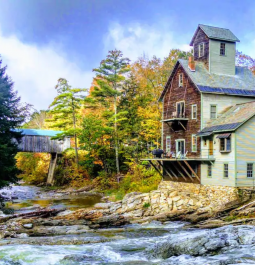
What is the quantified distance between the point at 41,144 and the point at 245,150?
89.8 feet

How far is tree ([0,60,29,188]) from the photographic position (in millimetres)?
26703

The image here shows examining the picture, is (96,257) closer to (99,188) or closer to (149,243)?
(149,243)

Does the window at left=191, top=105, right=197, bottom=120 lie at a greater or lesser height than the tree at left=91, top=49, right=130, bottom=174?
lesser

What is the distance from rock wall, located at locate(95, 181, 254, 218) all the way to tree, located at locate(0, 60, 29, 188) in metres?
7.09

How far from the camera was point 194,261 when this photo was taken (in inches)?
520

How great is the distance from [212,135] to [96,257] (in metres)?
16.2

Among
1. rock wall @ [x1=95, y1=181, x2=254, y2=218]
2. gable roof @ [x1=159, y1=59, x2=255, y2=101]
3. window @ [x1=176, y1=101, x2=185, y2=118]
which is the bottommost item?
rock wall @ [x1=95, y1=181, x2=254, y2=218]

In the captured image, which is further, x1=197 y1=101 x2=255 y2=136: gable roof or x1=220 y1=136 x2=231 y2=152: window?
x1=220 y1=136 x2=231 y2=152: window

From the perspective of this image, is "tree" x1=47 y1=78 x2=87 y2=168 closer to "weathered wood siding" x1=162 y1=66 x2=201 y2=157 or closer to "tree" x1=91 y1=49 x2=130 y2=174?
"tree" x1=91 y1=49 x2=130 y2=174

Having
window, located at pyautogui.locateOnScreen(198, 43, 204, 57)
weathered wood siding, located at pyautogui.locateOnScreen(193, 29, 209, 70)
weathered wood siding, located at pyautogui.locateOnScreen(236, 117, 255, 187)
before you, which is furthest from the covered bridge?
weathered wood siding, located at pyautogui.locateOnScreen(236, 117, 255, 187)

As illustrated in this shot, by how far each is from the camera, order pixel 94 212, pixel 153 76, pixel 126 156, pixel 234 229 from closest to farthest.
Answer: pixel 234 229
pixel 94 212
pixel 126 156
pixel 153 76

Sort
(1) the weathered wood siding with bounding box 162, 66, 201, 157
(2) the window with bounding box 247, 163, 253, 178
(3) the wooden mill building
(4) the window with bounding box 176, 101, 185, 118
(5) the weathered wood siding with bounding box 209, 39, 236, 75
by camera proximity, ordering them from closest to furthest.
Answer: (3) the wooden mill building < (2) the window with bounding box 247, 163, 253, 178 < (1) the weathered wood siding with bounding box 162, 66, 201, 157 < (4) the window with bounding box 176, 101, 185, 118 < (5) the weathered wood siding with bounding box 209, 39, 236, 75

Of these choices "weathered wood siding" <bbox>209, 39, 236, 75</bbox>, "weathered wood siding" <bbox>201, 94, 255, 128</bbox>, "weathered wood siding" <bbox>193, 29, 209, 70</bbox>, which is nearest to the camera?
"weathered wood siding" <bbox>201, 94, 255, 128</bbox>

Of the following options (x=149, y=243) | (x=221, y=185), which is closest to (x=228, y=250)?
(x=149, y=243)
